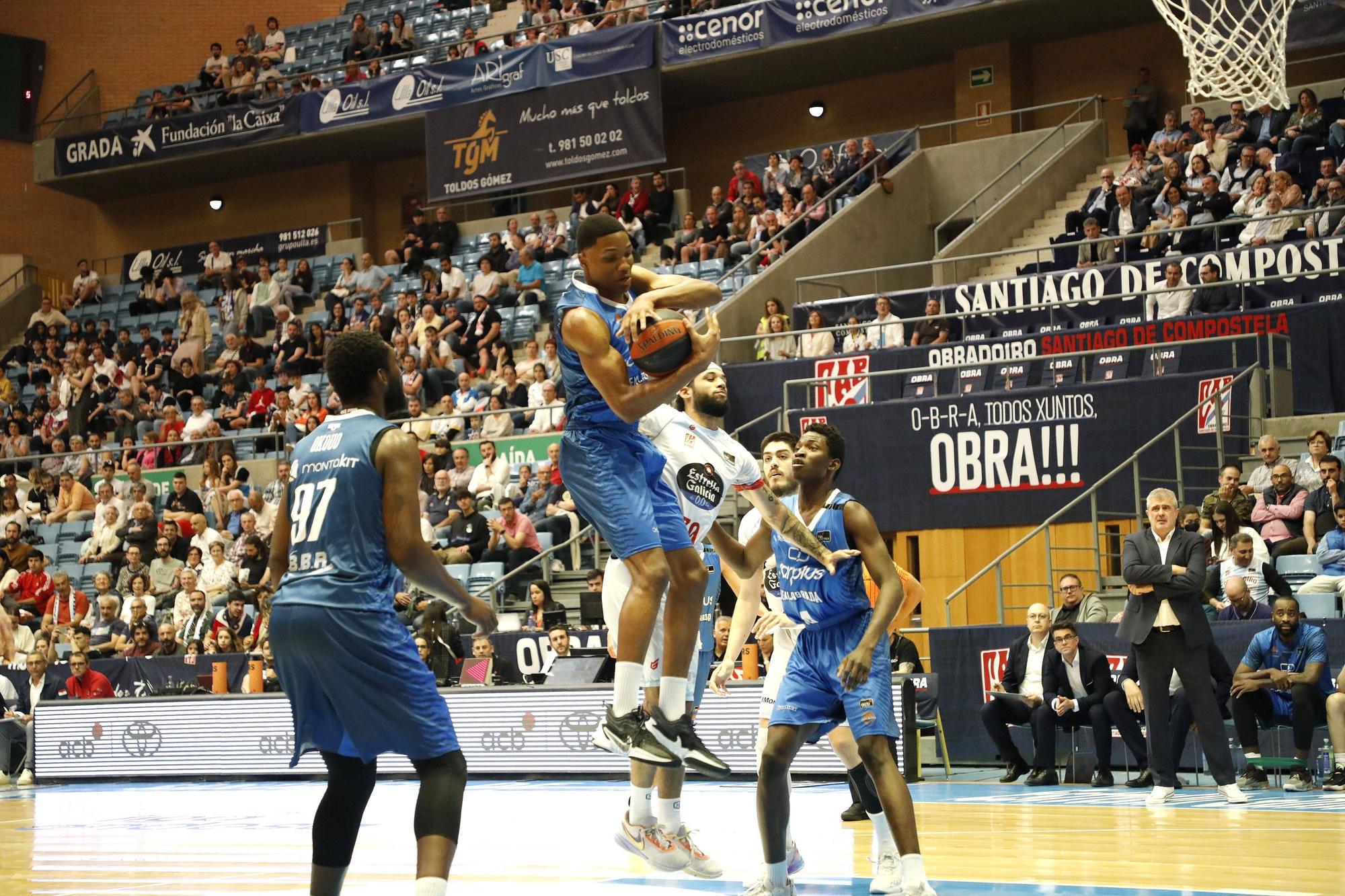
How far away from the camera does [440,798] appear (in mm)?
5109

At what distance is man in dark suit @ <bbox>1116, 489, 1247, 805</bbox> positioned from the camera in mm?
10992

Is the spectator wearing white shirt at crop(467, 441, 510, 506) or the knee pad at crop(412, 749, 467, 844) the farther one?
the spectator wearing white shirt at crop(467, 441, 510, 506)

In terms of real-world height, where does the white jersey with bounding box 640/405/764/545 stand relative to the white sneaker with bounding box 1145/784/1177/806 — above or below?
above

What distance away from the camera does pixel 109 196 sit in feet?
115

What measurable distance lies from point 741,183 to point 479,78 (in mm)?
5679

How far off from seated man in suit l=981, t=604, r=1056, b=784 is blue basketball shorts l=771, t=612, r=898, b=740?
6290mm

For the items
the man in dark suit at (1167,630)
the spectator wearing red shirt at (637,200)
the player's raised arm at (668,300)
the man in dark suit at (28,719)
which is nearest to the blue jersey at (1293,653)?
the man in dark suit at (1167,630)

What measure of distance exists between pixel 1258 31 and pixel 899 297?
643 centimetres

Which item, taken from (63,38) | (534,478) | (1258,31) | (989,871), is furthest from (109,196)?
(989,871)

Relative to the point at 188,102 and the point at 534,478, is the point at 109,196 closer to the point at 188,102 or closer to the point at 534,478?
the point at 188,102

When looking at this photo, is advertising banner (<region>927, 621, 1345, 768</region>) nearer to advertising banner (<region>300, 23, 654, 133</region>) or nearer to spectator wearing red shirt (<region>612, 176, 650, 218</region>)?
spectator wearing red shirt (<region>612, 176, 650, 218</region>)

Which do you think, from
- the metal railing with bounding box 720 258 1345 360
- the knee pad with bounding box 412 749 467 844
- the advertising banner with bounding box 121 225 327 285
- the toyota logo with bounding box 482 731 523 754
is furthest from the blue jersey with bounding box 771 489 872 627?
the advertising banner with bounding box 121 225 327 285

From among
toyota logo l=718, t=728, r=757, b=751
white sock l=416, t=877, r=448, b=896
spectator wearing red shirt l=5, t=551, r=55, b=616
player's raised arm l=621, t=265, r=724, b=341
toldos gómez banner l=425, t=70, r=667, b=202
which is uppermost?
toldos gómez banner l=425, t=70, r=667, b=202

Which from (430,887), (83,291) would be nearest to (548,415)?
(83,291)
